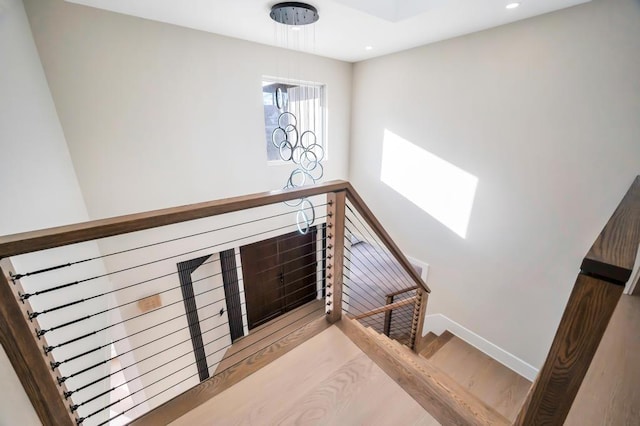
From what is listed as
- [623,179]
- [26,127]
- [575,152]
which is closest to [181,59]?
[26,127]

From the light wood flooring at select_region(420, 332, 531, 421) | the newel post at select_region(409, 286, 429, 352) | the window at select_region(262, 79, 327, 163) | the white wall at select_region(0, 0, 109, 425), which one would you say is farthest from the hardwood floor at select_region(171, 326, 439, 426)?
the window at select_region(262, 79, 327, 163)

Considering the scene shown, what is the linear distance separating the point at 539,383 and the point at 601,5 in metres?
3.26

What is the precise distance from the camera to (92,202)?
265cm

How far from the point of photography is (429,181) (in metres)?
3.78

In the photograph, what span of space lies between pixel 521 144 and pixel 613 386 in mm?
2431

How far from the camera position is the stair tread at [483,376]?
116 inches

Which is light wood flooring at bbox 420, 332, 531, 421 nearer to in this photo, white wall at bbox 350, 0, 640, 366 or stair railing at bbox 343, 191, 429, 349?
white wall at bbox 350, 0, 640, 366

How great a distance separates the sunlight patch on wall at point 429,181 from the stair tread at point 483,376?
63.4 inches

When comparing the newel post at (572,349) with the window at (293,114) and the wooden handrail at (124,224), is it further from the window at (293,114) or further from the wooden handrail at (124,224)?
the window at (293,114)

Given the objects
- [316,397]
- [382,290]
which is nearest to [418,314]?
[316,397]

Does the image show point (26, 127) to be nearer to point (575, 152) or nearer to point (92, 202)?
point (92, 202)

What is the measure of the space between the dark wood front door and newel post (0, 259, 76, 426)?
340 cm

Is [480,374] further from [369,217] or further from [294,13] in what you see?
[294,13]

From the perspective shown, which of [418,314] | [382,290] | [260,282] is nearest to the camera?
[418,314]
